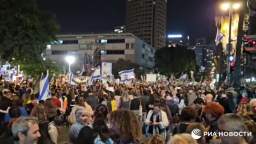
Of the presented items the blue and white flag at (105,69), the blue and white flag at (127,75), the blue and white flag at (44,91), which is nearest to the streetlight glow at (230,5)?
the blue and white flag at (127,75)

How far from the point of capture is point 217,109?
26.2 feet

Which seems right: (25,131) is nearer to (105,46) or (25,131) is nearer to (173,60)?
(173,60)

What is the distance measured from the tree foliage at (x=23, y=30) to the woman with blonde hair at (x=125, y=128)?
83.8ft

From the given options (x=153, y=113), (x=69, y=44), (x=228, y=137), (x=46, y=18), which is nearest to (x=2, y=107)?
(x=153, y=113)

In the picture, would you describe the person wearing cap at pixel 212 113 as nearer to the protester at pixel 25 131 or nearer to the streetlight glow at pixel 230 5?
the protester at pixel 25 131

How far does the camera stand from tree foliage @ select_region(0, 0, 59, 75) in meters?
31.3

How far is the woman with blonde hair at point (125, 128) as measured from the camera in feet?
20.6

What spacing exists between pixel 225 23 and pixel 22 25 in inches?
580

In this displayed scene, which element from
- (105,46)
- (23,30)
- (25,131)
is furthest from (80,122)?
(105,46)

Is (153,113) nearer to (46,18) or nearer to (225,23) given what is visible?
(46,18)

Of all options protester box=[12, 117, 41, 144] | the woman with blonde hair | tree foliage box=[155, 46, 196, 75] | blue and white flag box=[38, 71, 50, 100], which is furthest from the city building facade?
protester box=[12, 117, 41, 144]

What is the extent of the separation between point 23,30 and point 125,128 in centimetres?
2639

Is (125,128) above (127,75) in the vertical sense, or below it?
above

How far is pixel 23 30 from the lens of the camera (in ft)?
104
